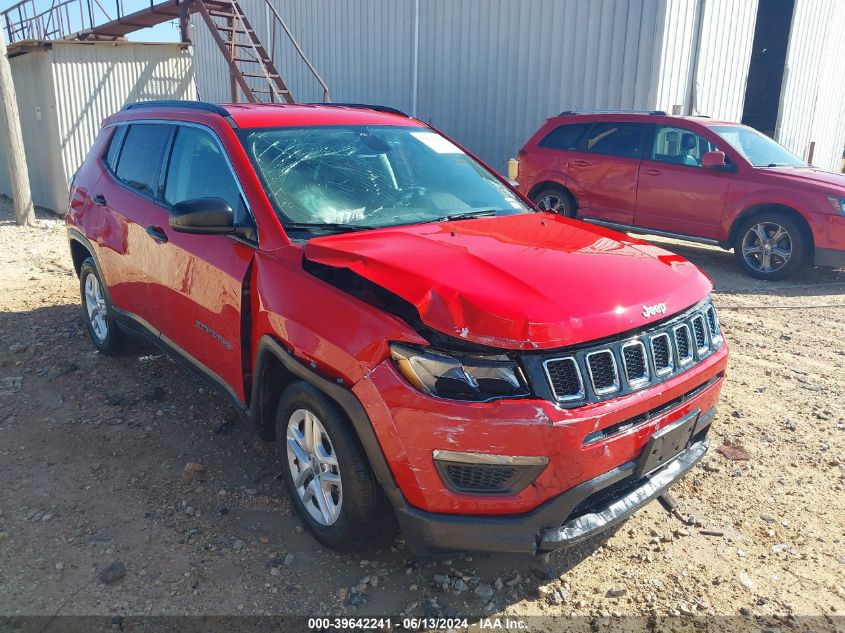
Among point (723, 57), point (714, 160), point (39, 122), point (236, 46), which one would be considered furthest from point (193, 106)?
point (236, 46)

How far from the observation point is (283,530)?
3.06 metres

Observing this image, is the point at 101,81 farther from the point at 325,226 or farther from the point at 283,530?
the point at 283,530

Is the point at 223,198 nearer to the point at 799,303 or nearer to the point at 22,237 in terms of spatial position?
the point at 799,303

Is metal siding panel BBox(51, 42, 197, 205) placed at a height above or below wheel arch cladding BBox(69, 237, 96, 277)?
above

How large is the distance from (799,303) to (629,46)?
6104 mm

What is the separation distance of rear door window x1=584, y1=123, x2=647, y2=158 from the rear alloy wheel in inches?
67.8

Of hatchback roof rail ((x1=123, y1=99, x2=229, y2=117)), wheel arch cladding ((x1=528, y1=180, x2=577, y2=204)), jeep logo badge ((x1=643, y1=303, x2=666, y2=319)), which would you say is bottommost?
wheel arch cladding ((x1=528, y1=180, x2=577, y2=204))

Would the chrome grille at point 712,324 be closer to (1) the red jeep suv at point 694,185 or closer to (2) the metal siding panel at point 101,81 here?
(1) the red jeep suv at point 694,185

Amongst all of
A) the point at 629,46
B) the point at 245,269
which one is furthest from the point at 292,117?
the point at 629,46

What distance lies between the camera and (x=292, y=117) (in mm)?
3623

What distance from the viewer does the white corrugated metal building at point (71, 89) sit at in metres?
11.5

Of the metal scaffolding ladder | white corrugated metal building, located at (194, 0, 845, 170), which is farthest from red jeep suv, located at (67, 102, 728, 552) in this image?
the metal scaffolding ladder

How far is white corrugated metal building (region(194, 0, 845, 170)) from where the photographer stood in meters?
11.1

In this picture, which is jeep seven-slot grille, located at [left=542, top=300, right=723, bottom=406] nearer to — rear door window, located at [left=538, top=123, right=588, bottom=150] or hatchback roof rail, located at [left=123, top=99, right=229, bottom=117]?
hatchback roof rail, located at [left=123, top=99, right=229, bottom=117]
